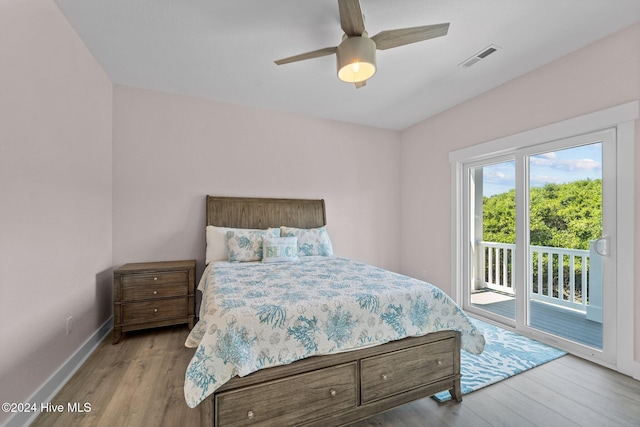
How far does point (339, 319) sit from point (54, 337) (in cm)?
201

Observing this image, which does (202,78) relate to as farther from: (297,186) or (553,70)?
(553,70)

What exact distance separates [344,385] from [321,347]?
0.85 ft

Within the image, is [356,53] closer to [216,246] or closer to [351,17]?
[351,17]

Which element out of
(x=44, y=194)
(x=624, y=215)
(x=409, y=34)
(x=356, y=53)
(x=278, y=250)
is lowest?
(x=278, y=250)

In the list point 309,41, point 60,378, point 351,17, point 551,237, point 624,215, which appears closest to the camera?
point 351,17

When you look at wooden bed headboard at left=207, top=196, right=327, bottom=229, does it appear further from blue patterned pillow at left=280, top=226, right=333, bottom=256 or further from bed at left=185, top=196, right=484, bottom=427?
bed at left=185, top=196, right=484, bottom=427

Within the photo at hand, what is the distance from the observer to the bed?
125cm

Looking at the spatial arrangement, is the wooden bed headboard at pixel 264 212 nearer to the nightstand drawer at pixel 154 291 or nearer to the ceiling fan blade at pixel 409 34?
the nightstand drawer at pixel 154 291

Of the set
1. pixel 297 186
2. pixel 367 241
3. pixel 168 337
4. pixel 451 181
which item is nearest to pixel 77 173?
pixel 168 337

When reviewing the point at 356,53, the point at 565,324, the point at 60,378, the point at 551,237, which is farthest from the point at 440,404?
the point at 60,378

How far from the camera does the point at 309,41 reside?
7.23ft

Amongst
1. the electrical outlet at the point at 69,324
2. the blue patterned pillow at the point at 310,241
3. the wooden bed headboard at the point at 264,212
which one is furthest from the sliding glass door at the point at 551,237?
the electrical outlet at the point at 69,324

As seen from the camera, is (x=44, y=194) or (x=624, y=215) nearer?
(x=44, y=194)

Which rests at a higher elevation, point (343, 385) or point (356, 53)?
point (356, 53)
